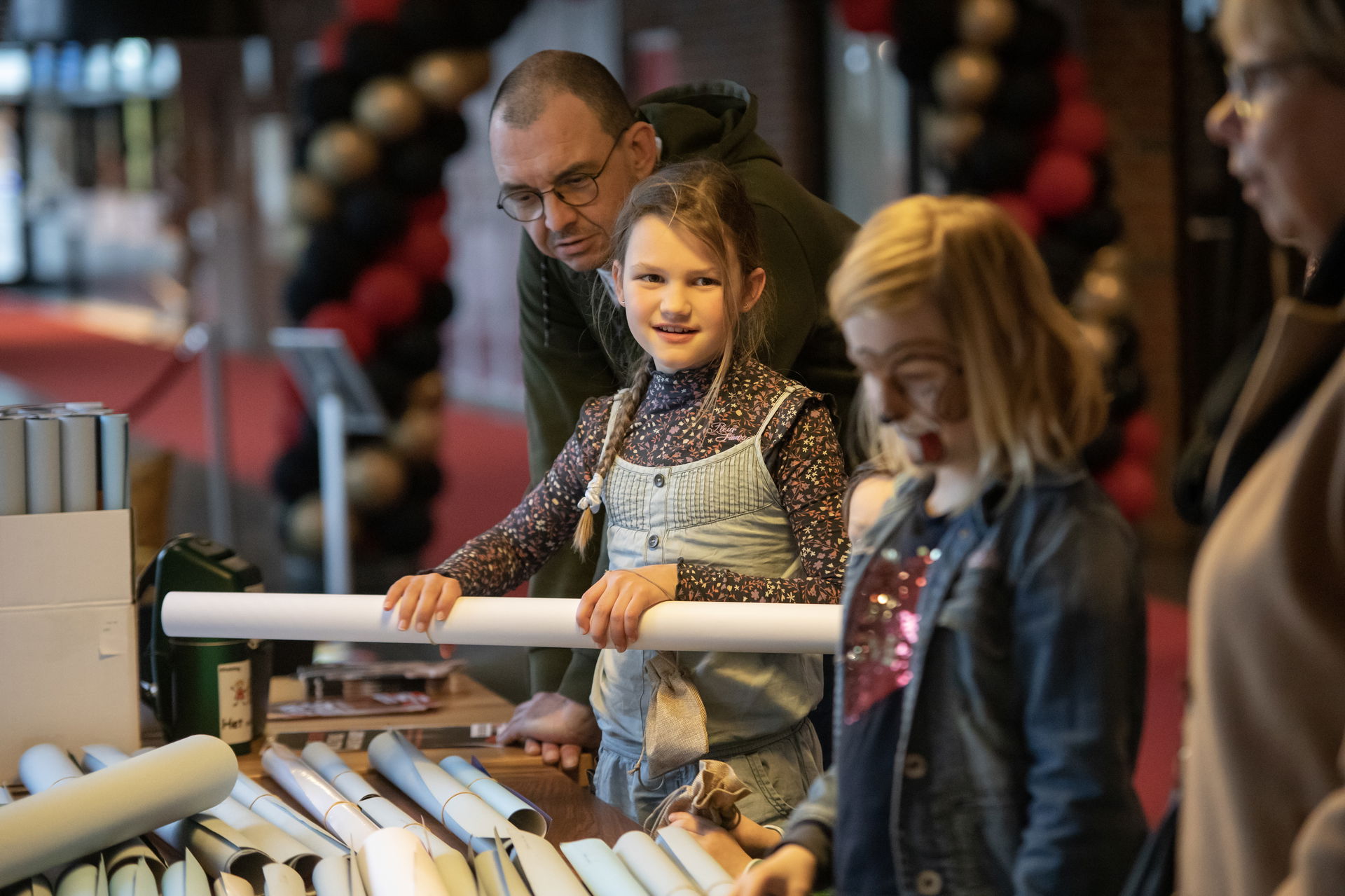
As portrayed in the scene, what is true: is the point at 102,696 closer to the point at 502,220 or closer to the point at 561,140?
the point at 561,140

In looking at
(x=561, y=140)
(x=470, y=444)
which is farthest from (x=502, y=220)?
(x=561, y=140)

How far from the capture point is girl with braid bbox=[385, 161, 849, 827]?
147cm

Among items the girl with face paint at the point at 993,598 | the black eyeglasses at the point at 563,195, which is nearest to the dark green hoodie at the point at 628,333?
the black eyeglasses at the point at 563,195

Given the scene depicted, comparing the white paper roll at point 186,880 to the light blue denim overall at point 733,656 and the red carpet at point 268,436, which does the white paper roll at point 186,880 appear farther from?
the red carpet at point 268,436

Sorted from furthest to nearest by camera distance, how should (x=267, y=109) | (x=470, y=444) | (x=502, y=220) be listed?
(x=267, y=109) < (x=502, y=220) < (x=470, y=444)

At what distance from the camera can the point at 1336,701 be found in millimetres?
811

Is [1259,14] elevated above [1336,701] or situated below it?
above

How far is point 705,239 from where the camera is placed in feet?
4.82

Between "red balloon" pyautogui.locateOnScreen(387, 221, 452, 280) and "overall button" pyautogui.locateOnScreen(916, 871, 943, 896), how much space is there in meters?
4.39

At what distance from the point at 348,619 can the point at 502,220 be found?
9.01 m

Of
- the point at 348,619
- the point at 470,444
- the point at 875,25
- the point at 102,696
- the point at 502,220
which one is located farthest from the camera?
the point at 502,220

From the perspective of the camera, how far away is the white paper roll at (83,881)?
1222 millimetres

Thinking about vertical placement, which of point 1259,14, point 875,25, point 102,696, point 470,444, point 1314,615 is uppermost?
point 875,25

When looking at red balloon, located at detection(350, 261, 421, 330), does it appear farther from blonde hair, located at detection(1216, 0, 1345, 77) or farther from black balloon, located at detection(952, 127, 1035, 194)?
Answer: blonde hair, located at detection(1216, 0, 1345, 77)
